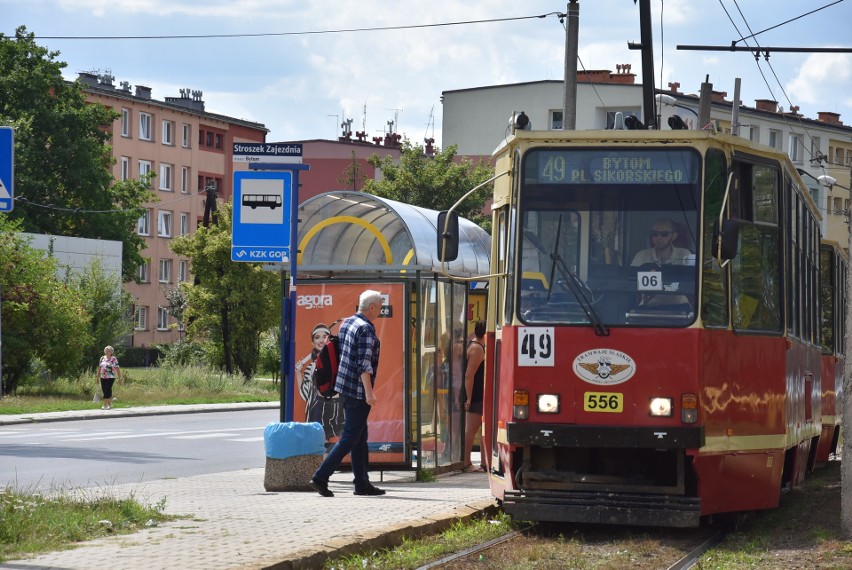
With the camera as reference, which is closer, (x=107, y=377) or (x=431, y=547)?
(x=431, y=547)

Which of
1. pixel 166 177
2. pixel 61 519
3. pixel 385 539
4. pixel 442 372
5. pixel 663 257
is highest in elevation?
pixel 166 177

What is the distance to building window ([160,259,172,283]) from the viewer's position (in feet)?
313

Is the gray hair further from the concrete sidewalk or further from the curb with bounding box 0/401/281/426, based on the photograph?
the curb with bounding box 0/401/281/426

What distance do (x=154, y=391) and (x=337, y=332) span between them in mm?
32448

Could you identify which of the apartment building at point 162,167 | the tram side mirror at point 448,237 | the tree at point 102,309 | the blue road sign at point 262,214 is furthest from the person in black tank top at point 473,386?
the apartment building at point 162,167

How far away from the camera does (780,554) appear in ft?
34.9

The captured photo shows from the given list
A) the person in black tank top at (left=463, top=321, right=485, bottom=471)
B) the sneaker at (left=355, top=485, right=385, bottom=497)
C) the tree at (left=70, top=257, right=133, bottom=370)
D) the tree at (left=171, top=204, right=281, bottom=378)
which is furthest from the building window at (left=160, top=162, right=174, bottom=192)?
the sneaker at (left=355, top=485, right=385, bottom=497)

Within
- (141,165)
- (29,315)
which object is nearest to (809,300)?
(29,315)

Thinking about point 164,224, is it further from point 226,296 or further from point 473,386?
point 473,386

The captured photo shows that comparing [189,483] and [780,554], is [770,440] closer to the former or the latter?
[780,554]

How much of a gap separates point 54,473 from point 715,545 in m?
10.3

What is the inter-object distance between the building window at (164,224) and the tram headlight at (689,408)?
86.1 meters

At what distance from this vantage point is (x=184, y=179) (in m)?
96.9

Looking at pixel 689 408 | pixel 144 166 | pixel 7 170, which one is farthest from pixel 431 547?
pixel 144 166
